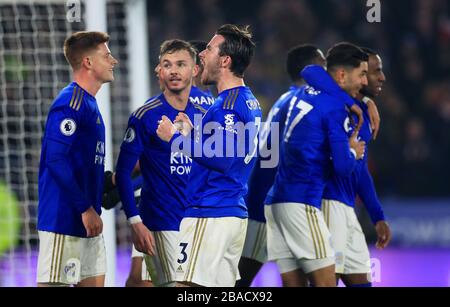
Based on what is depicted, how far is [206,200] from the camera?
563 cm

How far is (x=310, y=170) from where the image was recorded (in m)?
6.36

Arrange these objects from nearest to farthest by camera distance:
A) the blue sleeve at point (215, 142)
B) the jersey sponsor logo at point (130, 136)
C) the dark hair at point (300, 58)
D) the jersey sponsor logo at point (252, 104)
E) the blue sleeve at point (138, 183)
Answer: the blue sleeve at point (215, 142), the jersey sponsor logo at point (252, 104), the jersey sponsor logo at point (130, 136), the blue sleeve at point (138, 183), the dark hair at point (300, 58)

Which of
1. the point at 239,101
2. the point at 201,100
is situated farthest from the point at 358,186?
the point at 239,101

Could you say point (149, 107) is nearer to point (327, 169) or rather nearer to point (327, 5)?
point (327, 169)

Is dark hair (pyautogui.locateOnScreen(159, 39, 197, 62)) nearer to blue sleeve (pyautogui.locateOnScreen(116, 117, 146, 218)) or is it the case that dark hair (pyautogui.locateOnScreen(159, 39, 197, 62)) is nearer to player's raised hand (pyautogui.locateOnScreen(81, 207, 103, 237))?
blue sleeve (pyautogui.locateOnScreen(116, 117, 146, 218))

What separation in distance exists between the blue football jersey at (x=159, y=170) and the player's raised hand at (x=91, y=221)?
54 cm

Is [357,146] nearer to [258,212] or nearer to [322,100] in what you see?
[322,100]

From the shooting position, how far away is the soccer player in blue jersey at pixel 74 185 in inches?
225

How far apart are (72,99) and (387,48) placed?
825 centimetres

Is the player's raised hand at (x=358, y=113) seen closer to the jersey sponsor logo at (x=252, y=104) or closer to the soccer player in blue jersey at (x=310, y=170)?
the soccer player in blue jersey at (x=310, y=170)

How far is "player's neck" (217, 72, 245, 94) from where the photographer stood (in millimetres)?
5758

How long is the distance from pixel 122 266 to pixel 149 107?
12.2 ft

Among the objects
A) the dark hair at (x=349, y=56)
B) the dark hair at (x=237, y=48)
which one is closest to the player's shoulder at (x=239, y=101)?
the dark hair at (x=237, y=48)
